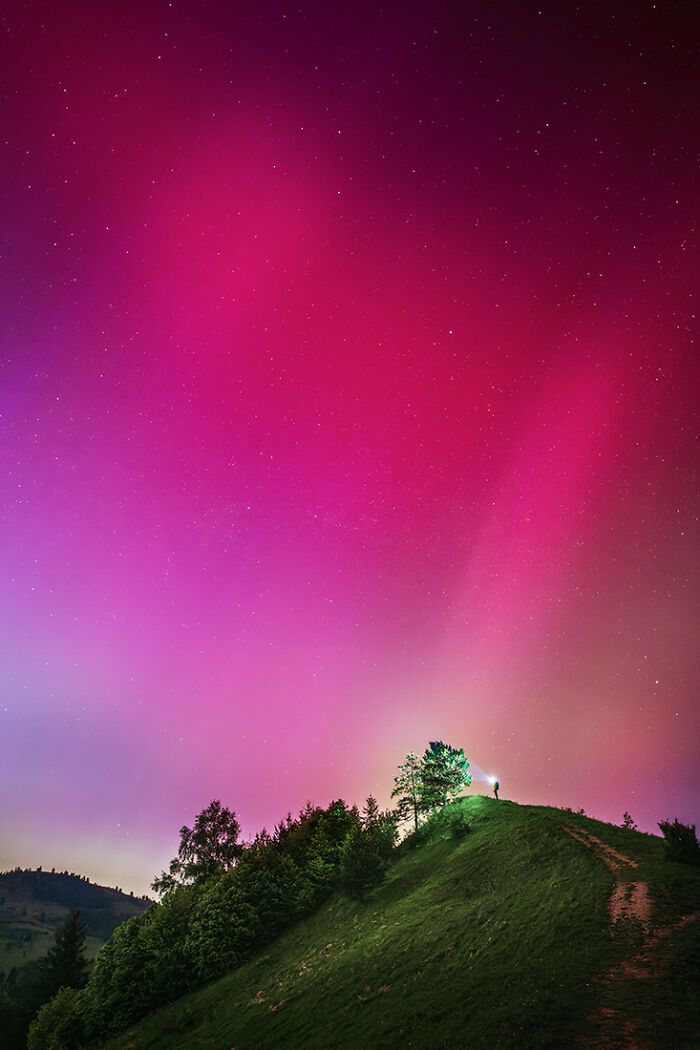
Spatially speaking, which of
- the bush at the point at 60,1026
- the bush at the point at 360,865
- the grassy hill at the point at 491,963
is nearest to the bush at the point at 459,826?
the grassy hill at the point at 491,963

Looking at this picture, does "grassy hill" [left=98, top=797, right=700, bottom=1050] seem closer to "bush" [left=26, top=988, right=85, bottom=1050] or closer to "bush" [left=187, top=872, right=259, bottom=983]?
"bush" [left=187, top=872, right=259, bottom=983]

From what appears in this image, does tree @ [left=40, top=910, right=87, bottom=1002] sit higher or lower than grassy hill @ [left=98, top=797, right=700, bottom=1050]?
lower

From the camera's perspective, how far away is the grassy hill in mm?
19047

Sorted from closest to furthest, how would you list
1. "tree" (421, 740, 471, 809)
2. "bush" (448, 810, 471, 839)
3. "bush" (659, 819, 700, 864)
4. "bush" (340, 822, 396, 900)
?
"bush" (659, 819, 700, 864) < "bush" (340, 822, 396, 900) < "bush" (448, 810, 471, 839) < "tree" (421, 740, 471, 809)

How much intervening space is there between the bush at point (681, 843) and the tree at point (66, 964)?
73.2m

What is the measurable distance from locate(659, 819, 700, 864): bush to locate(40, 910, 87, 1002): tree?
240 ft

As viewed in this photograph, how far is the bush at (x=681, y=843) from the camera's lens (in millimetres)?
35406

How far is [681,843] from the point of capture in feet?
119

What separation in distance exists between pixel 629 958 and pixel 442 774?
1852 inches

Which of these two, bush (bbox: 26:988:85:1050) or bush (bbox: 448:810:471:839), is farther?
bush (bbox: 448:810:471:839)

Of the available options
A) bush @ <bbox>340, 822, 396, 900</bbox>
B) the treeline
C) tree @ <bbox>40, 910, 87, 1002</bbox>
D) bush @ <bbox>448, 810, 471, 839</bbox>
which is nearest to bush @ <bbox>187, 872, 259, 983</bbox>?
the treeline

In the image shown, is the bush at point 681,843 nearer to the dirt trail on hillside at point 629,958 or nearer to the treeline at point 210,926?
the dirt trail on hillside at point 629,958

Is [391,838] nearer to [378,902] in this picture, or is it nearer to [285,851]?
[285,851]

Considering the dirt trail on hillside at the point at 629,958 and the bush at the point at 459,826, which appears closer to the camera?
the dirt trail on hillside at the point at 629,958
